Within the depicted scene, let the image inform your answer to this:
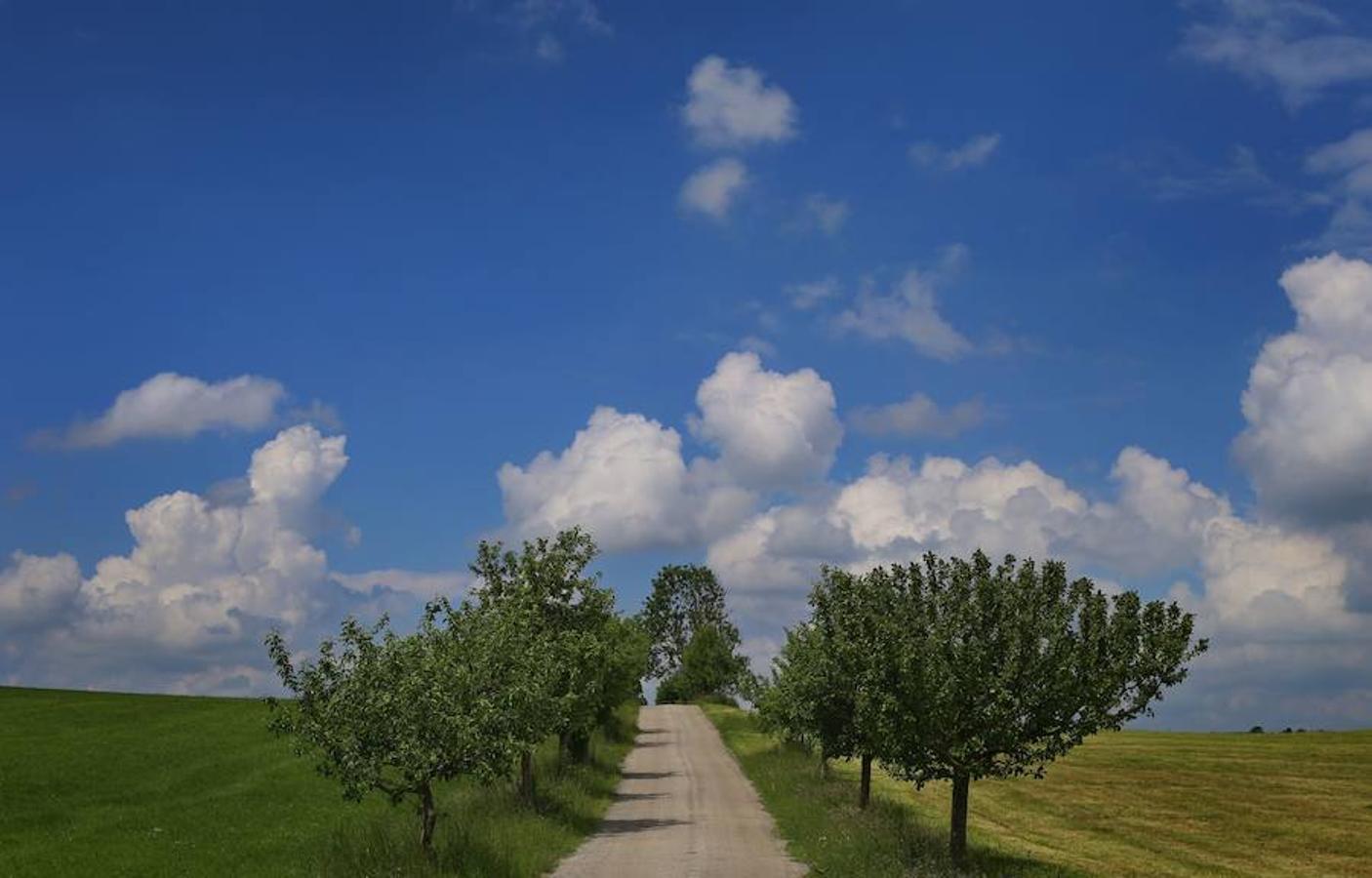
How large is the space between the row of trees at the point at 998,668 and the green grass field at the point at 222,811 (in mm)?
9354

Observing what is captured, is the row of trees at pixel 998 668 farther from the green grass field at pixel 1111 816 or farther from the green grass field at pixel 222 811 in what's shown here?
the green grass field at pixel 222 811

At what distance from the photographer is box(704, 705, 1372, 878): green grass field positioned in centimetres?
3173

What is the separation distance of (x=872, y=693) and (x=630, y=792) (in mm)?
25616

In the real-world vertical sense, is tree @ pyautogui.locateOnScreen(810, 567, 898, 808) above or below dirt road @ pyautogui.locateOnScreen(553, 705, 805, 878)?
above

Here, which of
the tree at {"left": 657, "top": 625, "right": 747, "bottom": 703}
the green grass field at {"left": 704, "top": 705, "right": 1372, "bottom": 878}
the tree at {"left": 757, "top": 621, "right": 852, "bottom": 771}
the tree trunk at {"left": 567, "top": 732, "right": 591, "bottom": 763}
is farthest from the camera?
the tree at {"left": 657, "top": 625, "right": 747, "bottom": 703}

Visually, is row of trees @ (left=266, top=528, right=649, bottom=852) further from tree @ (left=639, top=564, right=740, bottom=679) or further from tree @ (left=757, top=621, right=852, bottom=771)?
tree @ (left=639, top=564, right=740, bottom=679)

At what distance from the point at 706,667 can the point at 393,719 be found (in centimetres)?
10776

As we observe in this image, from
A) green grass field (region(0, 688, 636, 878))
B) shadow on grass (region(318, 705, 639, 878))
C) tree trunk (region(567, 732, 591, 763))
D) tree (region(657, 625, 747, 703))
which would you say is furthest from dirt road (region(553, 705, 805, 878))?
tree (region(657, 625, 747, 703))

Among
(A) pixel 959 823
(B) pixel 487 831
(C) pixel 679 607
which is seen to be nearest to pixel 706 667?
(C) pixel 679 607

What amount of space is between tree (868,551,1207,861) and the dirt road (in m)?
5.35

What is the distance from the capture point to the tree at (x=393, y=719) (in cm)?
2475

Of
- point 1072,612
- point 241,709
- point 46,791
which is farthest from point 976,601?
point 241,709

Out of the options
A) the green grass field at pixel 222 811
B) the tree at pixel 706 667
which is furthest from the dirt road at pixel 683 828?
the tree at pixel 706 667

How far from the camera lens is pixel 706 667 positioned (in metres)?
130
